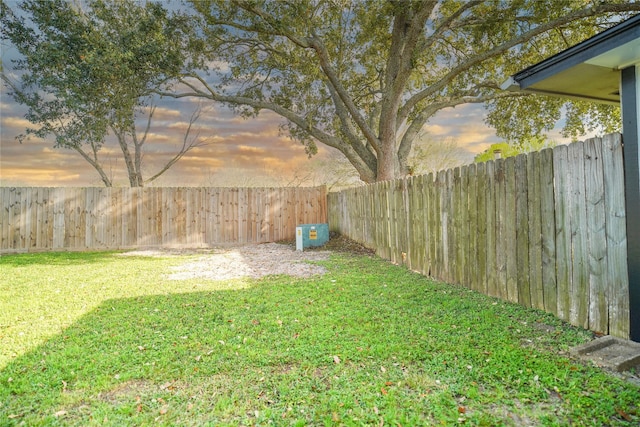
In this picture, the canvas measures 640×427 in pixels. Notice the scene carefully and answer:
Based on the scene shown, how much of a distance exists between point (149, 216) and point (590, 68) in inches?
428

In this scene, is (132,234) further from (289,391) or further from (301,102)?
(289,391)

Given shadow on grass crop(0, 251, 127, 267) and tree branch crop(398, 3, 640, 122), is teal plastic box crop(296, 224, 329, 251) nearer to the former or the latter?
tree branch crop(398, 3, 640, 122)

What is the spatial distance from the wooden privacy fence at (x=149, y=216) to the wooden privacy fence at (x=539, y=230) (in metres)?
6.58

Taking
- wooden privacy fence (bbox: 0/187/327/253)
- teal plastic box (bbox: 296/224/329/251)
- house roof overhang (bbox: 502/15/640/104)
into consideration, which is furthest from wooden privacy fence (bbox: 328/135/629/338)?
wooden privacy fence (bbox: 0/187/327/253)

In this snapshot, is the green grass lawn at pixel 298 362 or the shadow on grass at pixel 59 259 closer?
the green grass lawn at pixel 298 362

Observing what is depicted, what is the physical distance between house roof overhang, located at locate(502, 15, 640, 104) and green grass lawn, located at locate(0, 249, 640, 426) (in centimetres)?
227

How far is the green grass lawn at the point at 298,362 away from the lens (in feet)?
6.53

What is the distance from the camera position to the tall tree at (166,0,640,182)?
8875 millimetres

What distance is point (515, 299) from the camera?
3.90 m

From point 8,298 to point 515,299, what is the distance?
6256mm

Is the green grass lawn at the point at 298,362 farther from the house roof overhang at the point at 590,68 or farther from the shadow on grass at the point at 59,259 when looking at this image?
the shadow on grass at the point at 59,259

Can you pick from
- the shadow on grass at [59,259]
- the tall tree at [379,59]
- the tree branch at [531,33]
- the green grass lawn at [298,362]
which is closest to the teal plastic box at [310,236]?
the tall tree at [379,59]

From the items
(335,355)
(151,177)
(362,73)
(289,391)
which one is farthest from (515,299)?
(151,177)

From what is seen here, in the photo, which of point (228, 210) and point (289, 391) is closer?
point (289, 391)
